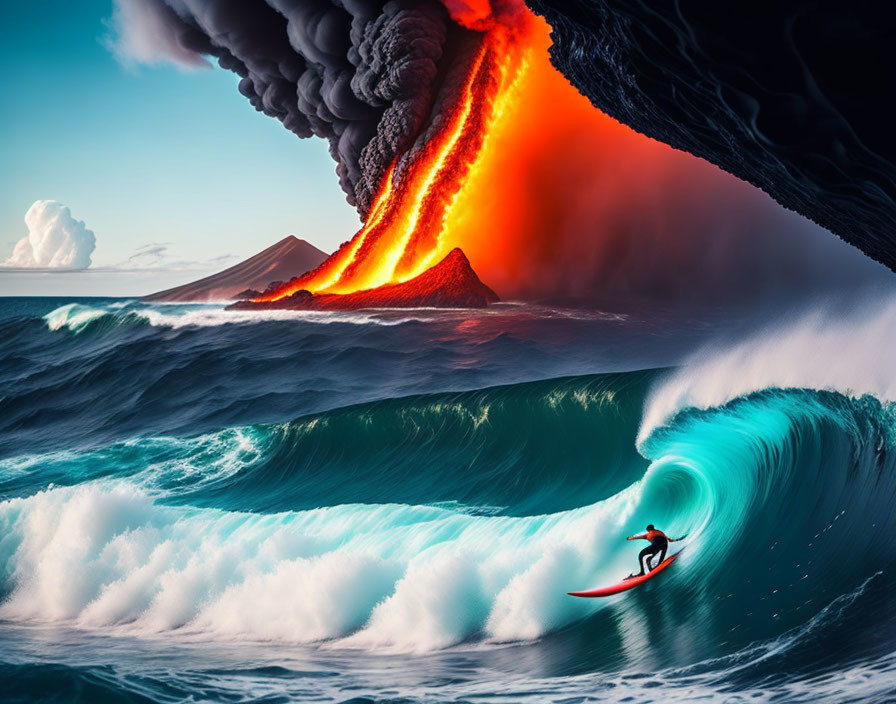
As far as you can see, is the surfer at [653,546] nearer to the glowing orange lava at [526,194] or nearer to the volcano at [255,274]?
the glowing orange lava at [526,194]

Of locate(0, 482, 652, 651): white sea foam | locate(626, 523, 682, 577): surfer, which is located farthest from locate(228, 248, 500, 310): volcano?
locate(626, 523, 682, 577): surfer

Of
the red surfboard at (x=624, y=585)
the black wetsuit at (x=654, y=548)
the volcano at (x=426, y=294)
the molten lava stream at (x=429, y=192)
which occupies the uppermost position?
the molten lava stream at (x=429, y=192)

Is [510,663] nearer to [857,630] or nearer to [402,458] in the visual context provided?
[857,630]

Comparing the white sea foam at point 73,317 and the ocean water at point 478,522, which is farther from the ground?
the white sea foam at point 73,317

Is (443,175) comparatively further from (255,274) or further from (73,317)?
(73,317)

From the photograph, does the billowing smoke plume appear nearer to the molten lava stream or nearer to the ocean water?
the molten lava stream

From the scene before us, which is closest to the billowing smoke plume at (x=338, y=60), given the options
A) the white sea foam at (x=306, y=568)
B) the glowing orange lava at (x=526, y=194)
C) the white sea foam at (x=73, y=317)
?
the glowing orange lava at (x=526, y=194)

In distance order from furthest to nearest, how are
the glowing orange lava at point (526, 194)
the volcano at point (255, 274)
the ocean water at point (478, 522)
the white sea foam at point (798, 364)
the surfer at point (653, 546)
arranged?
1. the volcano at point (255, 274)
2. the glowing orange lava at point (526, 194)
3. the surfer at point (653, 546)
4. the white sea foam at point (798, 364)
5. the ocean water at point (478, 522)
